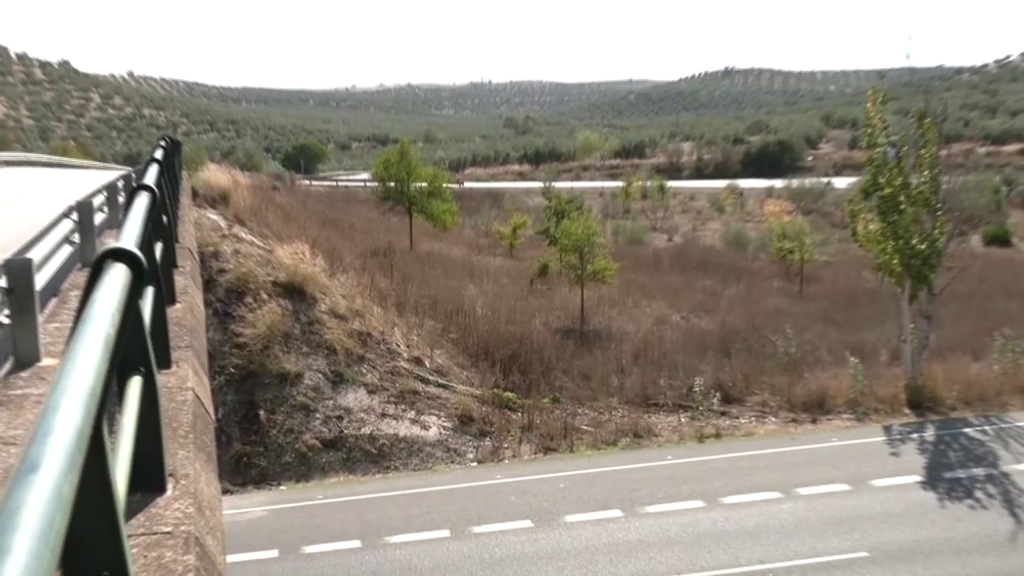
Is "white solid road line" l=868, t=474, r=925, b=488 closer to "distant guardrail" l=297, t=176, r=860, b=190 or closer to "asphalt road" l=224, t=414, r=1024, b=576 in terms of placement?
"asphalt road" l=224, t=414, r=1024, b=576

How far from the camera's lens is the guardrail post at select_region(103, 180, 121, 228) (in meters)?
8.98

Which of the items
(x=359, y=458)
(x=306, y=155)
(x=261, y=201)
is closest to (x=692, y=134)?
(x=306, y=155)

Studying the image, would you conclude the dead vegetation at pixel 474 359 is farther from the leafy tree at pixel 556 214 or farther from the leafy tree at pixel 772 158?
the leafy tree at pixel 772 158

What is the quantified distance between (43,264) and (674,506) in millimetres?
9613

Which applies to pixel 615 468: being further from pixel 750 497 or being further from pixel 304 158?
pixel 304 158

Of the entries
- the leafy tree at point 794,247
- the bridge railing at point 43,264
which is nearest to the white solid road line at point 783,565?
the bridge railing at point 43,264

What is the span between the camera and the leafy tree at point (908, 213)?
21391 mm

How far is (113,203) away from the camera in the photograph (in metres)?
9.05

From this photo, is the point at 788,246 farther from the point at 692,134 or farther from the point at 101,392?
the point at 692,134

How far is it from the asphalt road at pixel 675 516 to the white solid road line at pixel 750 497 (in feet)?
0.13

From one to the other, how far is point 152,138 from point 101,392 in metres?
56.9

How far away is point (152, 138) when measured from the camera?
55.2 m

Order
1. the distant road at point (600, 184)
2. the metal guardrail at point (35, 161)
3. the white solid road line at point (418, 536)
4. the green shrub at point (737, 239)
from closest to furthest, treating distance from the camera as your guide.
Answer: the white solid road line at point (418, 536) → the metal guardrail at point (35, 161) → the green shrub at point (737, 239) → the distant road at point (600, 184)

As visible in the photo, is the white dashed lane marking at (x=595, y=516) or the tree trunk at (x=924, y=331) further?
the tree trunk at (x=924, y=331)
